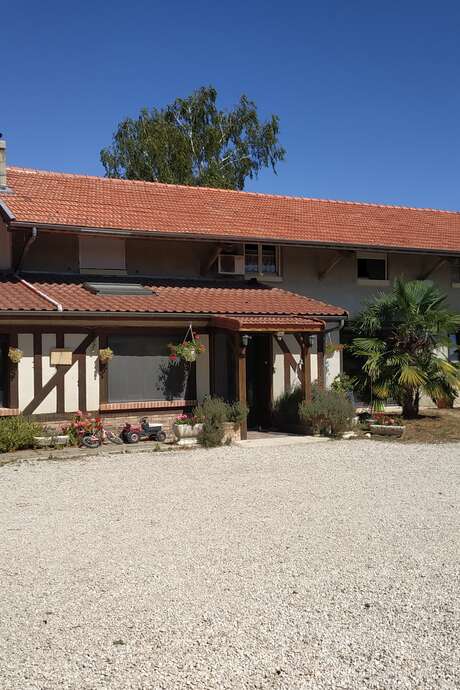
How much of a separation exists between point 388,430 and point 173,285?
607 centimetres

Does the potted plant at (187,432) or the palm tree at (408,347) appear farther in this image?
the palm tree at (408,347)

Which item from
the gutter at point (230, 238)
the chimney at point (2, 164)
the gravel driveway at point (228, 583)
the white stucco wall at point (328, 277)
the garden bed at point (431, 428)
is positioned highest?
the chimney at point (2, 164)

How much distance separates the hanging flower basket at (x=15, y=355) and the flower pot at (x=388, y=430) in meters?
7.49

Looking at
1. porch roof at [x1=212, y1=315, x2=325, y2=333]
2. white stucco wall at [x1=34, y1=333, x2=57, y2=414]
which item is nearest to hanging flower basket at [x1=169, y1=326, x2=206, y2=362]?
porch roof at [x1=212, y1=315, x2=325, y2=333]

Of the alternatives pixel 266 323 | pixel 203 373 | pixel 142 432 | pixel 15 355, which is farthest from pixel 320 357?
pixel 15 355

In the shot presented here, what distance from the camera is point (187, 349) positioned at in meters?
13.9

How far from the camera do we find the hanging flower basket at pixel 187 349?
1389 centimetres

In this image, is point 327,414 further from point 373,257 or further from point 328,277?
point 373,257

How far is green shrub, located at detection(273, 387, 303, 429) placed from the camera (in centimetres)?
1468

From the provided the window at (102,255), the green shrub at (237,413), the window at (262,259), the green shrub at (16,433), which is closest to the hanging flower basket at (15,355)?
the green shrub at (16,433)

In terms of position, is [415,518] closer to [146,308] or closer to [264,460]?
[264,460]

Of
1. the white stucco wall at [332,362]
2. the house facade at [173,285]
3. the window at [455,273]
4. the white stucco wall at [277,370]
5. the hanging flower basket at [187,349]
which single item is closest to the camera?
the house facade at [173,285]

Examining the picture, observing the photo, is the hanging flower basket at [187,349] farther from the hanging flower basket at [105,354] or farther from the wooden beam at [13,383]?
the wooden beam at [13,383]

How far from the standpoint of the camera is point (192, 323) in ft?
46.9
